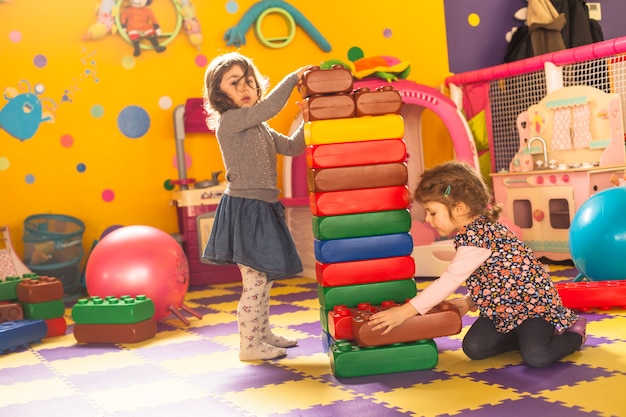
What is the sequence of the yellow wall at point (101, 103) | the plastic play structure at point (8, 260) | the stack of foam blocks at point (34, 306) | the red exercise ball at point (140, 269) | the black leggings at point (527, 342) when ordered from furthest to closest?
the yellow wall at point (101, 103) → the plastic play structure at point (8, 260) → the red exercise ball at point (140, 269) → the stack of foam blocks at point (34, 306) → the black leggings at point (527, 342)

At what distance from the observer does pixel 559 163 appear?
5.16 meters

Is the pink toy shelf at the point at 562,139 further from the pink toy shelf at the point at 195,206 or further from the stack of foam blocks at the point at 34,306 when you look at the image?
the stack of foam blocks at the point at 34,306

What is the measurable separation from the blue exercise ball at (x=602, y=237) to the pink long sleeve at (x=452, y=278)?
1190 mm

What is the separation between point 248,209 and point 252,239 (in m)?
0.12

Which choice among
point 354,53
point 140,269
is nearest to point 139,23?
point 354,53

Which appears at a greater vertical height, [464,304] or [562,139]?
[562,139]

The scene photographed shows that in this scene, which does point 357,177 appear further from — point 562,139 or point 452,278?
point 562,139

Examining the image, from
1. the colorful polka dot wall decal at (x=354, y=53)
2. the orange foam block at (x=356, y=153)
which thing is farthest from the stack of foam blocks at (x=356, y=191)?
the colorful polka dot wall decal at (x=354, y=53)

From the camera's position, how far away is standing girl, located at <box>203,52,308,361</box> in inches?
123

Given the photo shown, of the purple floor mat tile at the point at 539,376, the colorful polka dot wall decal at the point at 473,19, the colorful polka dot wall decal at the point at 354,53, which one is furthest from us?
the colorful polka dot wall decal at the point at 473,19

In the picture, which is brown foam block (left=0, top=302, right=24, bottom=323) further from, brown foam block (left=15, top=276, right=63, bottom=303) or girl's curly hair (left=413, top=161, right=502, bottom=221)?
girl's curly hair (left=413, top=161, right=502, bottom=221)

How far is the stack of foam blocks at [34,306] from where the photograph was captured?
12.5 ft

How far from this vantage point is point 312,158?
2871 mm

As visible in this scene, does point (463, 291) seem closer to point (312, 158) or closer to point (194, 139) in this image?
point (312, 158)
